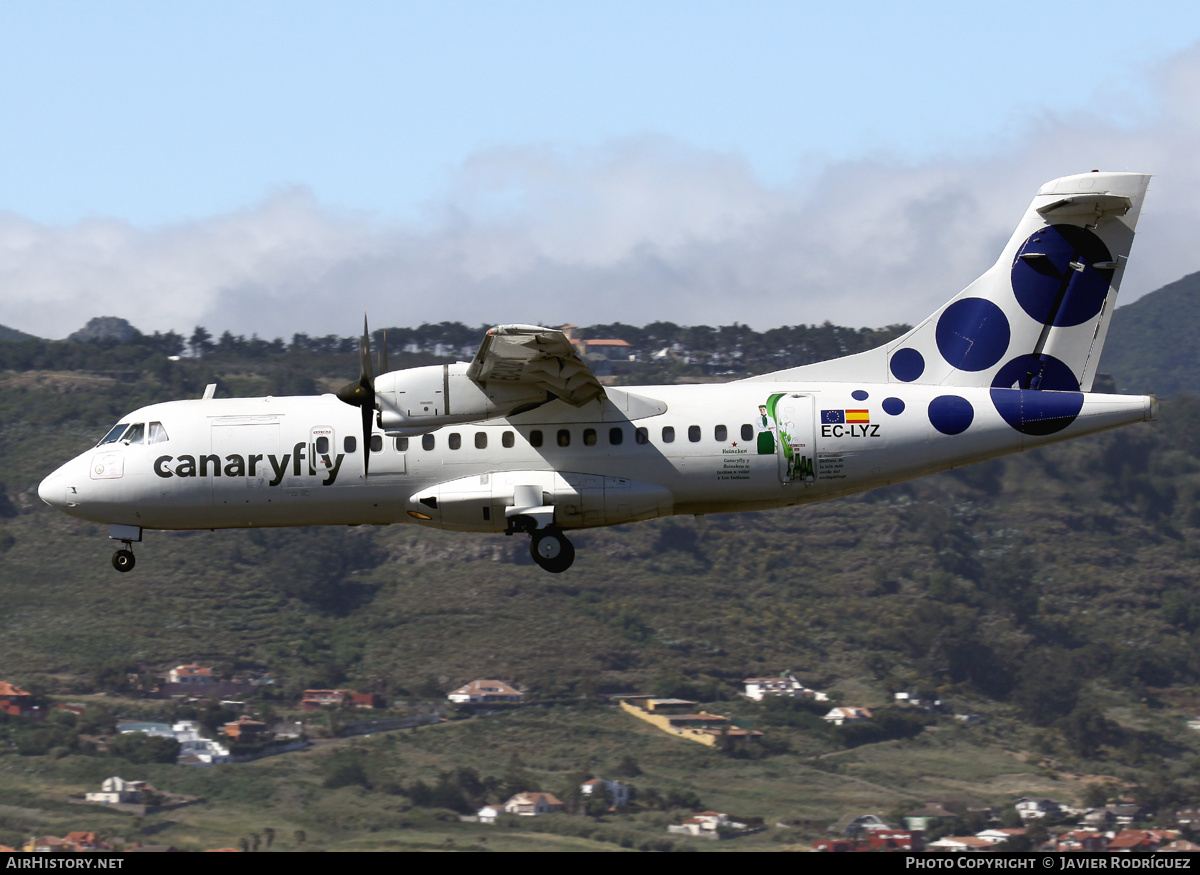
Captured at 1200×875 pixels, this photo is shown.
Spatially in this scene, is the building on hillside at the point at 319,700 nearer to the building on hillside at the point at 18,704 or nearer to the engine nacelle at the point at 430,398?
the building on hillside at the point at 18,704

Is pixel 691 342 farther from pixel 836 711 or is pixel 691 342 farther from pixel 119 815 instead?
pixel 119 815

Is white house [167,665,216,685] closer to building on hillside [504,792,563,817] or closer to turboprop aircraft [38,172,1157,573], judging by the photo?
building on hillside [504,792,563,817]

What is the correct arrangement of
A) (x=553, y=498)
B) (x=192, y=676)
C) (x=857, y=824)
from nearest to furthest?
(x=553, y=498) < (x=857, y=824) < (x=192, y=676)

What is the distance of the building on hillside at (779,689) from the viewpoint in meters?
101

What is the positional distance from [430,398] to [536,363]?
2055mm

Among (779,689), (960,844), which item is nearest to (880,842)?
(960,844)

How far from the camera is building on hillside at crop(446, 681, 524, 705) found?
3711 inches

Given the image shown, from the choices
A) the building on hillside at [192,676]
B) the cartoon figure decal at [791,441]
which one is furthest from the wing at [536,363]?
the building on hillside at [192,676]

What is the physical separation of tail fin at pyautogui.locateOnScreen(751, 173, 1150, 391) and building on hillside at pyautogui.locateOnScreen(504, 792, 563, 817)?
5763 centimetres

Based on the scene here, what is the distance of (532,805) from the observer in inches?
3196

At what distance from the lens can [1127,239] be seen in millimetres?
27688

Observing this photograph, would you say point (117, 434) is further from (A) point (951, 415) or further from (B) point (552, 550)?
(A) point (951, 415)

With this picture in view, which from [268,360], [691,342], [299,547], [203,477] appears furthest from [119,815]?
[691,342]

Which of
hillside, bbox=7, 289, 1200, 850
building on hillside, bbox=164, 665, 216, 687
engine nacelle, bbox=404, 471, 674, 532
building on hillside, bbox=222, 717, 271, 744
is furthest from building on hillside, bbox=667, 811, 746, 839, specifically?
engine nacelle, bbox=404, 471, 674, 532
